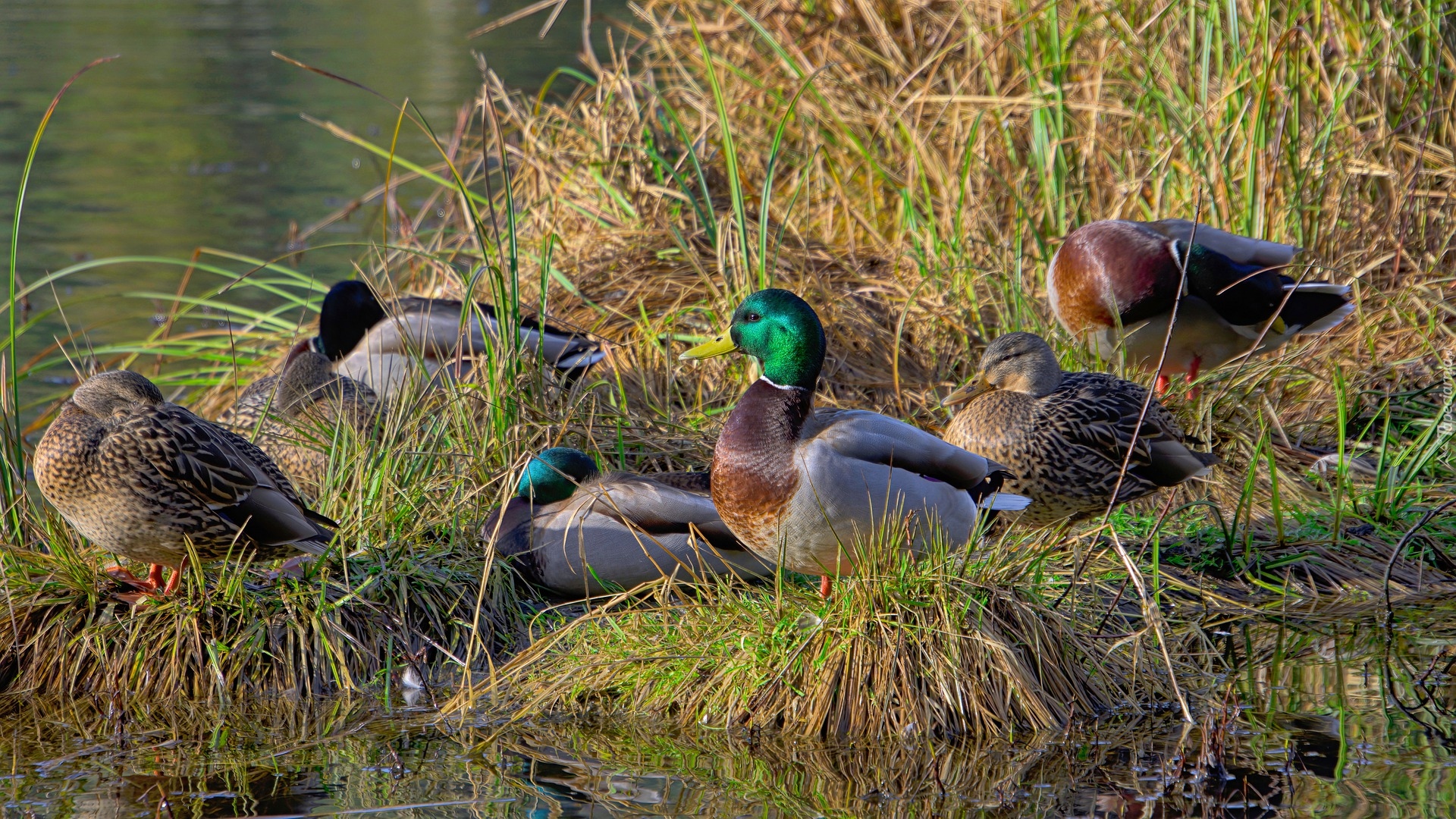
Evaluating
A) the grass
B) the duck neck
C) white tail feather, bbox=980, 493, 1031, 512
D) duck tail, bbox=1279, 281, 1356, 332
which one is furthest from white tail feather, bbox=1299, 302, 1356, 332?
the duck neck

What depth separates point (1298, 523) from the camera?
4543 mm

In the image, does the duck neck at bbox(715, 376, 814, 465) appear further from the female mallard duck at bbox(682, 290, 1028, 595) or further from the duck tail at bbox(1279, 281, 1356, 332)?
the duck tail at bbox(1279, 281, 1356, 332)

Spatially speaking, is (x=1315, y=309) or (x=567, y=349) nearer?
(x=1315, y=309)

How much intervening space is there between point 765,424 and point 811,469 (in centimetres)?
17

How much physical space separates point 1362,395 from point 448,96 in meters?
10.8

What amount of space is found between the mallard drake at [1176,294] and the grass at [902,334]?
17cm

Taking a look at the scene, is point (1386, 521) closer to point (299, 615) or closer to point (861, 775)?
point (861, 775)

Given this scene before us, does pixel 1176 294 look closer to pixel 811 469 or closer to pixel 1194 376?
pixel 1194 376

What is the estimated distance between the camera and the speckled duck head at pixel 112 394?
3748mm

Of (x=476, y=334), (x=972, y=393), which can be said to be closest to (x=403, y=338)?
(x=476, y=334)

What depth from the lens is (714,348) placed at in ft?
12.9

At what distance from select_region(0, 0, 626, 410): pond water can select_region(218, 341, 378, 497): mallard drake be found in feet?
2.00

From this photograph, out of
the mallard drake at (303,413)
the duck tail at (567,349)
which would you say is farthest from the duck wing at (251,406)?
the duck tail at (567,349)

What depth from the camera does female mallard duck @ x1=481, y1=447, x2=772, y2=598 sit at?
414cm
